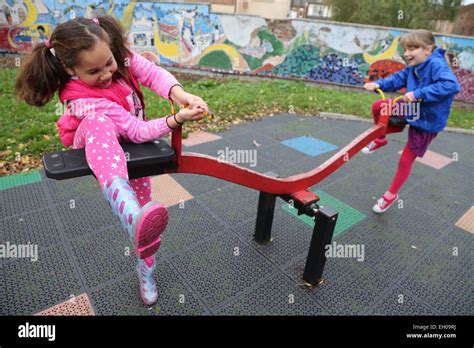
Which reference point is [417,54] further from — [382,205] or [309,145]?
[309,145]

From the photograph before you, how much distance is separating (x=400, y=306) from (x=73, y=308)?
6.54ft

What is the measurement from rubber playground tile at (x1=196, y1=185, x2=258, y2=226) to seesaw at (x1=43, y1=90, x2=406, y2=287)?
0.37 metres

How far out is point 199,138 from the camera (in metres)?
4.45

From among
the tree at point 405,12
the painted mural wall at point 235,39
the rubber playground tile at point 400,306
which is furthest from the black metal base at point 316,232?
the tree at point 405,12

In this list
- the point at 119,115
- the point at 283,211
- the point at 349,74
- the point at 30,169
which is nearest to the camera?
the point at 119,115

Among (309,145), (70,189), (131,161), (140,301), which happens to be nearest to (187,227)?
(140,301)

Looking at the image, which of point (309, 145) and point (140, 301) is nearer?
point (140, 301)

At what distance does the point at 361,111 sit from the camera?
254 inches

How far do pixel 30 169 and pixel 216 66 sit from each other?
6974 millimetres

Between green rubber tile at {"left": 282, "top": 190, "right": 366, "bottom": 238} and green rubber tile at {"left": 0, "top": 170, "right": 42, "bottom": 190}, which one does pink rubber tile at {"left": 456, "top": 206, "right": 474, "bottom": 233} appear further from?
green rubber tile at {"left": 0, "top": 170, "right": 42, "bottom": 190}

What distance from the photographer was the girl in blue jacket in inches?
91.4

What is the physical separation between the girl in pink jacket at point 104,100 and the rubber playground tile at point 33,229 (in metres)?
1.25
